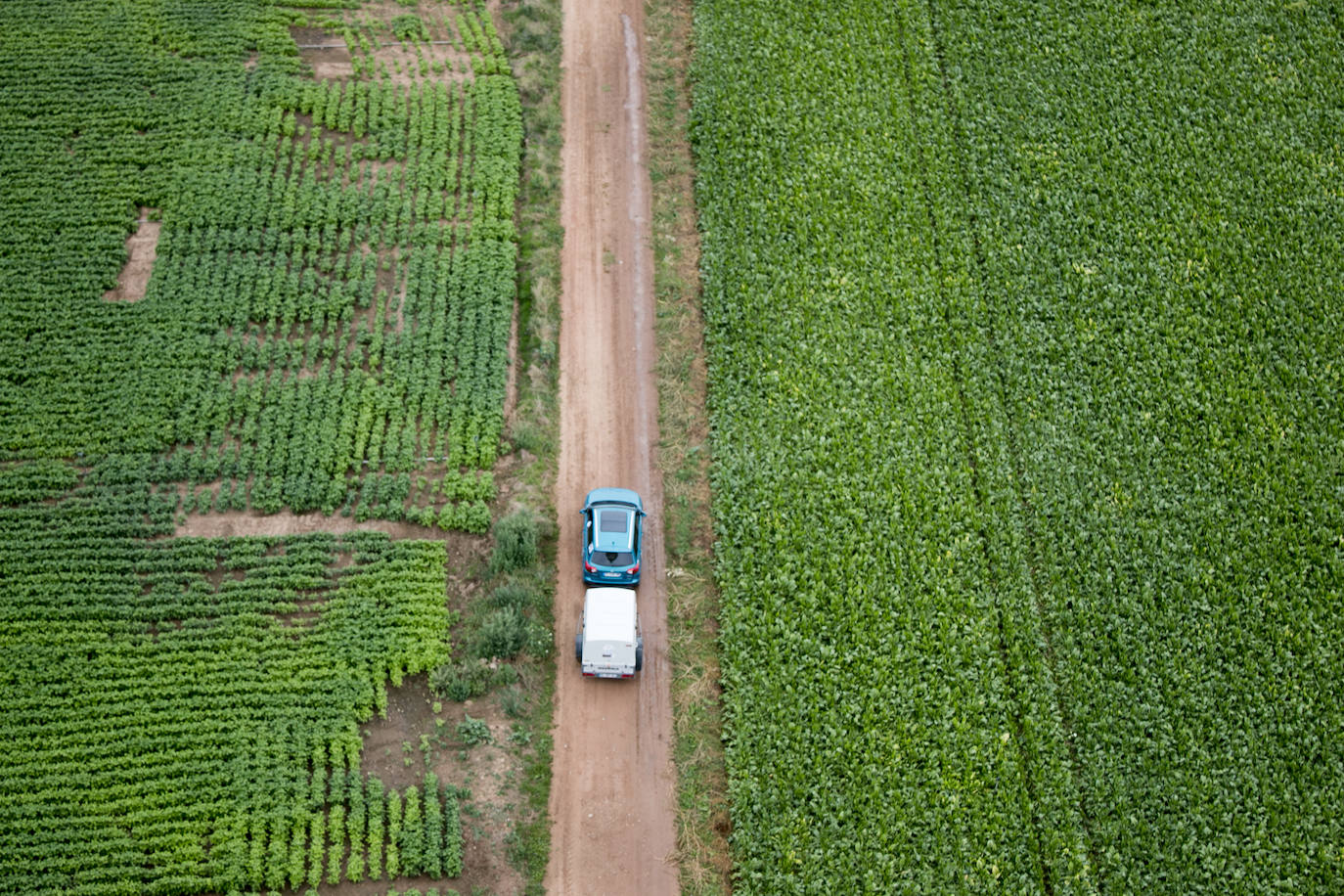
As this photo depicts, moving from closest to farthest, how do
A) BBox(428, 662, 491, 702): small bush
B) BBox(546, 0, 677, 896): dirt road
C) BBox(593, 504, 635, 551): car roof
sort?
BBox(546, 0, 677, 896): dirt road → BBox(428, 662, 491, 702): small bush → BBox(593, 504, 635, 551): car roof

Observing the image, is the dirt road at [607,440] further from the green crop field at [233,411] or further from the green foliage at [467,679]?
the green crop field at [233,411]

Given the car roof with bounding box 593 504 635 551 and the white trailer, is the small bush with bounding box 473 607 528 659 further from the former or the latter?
the car roof with bounding box 593 504 635 551

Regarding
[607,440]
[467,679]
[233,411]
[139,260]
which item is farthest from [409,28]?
[467,679]

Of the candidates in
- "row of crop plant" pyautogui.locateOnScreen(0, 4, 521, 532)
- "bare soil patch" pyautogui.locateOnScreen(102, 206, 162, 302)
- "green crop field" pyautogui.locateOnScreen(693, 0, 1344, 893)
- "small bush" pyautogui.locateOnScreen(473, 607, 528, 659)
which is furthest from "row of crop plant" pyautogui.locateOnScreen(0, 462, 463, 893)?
"green crop field" pyautogui.locateOnScreen(693, 0, 1344, 893)

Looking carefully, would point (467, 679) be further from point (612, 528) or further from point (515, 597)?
point (612, 528)

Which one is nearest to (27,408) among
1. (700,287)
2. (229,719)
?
(229,719)
